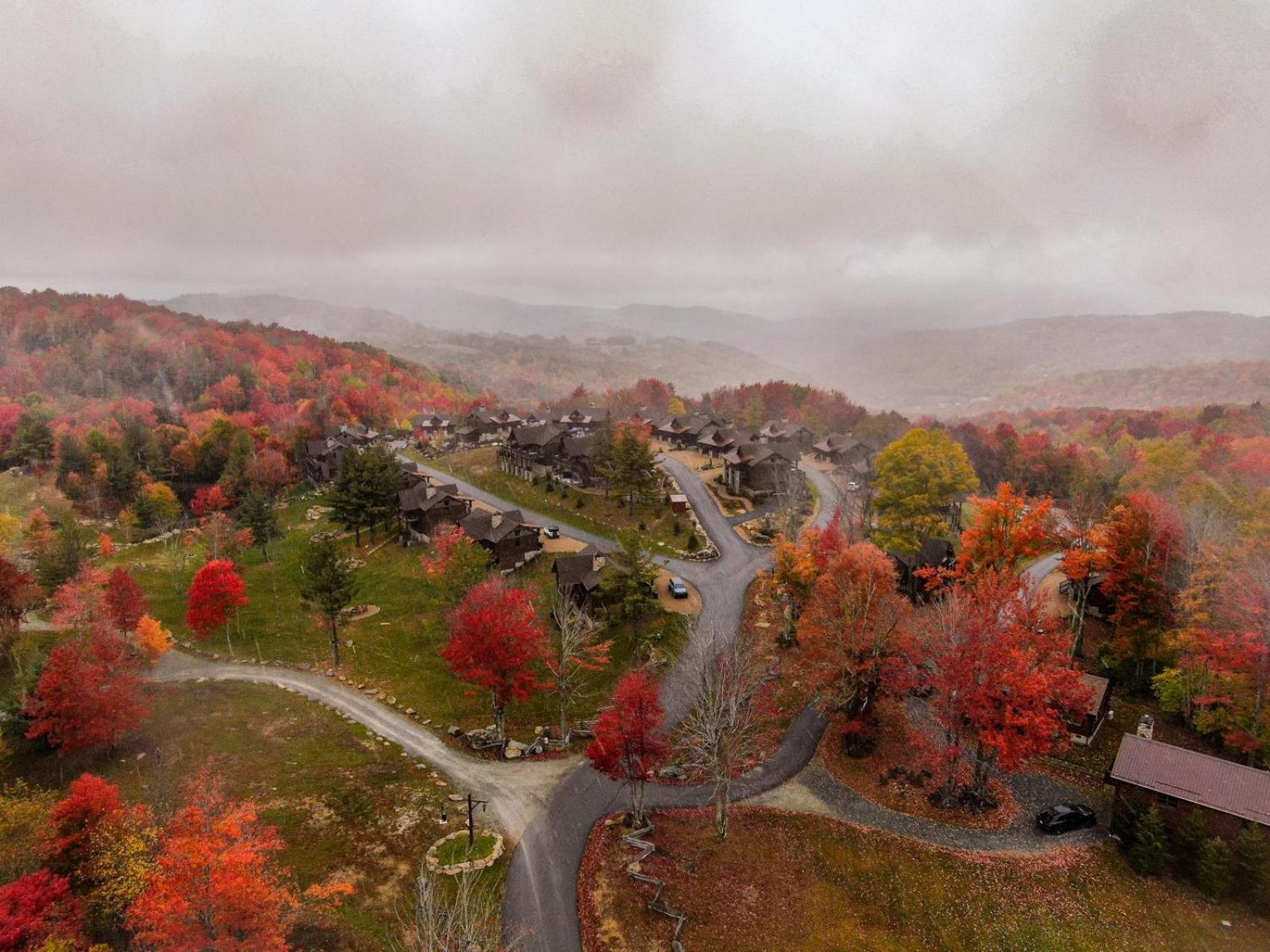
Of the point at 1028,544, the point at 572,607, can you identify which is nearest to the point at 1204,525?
the point at 1028,544

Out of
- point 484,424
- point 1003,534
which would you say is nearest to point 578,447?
point 484,424

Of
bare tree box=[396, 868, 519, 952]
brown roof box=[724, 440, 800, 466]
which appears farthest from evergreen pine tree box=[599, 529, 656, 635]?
brown roof box=[724, 440, 800, 466]

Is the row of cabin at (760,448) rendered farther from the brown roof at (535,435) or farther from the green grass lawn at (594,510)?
the brown roof at (535,435)

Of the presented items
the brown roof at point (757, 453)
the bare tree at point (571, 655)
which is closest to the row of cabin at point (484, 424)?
the brown roof at point (757, 453)

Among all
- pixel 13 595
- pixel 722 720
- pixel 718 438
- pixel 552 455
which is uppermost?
pixel 718 438

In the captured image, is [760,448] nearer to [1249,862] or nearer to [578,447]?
[578,447]

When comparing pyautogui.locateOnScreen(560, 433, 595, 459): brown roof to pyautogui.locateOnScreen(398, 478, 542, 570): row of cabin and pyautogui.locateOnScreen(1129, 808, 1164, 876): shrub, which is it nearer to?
pyautogui.locateOnScreen(398, 478, 542, 570): row of cabin

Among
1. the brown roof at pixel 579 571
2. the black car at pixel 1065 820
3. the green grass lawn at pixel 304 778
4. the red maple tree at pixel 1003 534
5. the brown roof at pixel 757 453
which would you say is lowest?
the green grass lawn at pixel 304 778

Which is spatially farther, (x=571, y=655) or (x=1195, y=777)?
(x=571, y=655)

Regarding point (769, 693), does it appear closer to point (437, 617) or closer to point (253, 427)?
point (437, 617)
